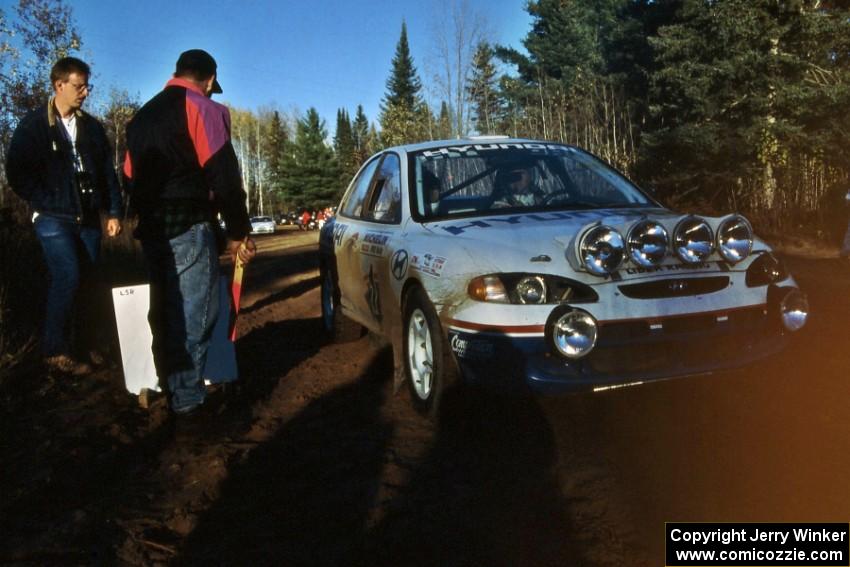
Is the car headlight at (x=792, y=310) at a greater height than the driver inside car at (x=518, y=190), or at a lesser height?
lesser

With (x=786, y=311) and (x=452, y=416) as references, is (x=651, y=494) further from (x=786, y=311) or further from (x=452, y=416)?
(x=786, y=311)

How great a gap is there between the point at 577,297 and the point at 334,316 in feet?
10.4

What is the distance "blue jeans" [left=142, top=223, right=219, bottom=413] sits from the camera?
12.1 feet

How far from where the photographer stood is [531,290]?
332cm

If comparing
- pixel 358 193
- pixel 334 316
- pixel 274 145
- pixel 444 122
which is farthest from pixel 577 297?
pixel 274 145

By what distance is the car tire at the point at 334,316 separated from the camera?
6.05m

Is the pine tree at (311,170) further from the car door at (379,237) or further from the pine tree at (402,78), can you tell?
the car door at (379,237)

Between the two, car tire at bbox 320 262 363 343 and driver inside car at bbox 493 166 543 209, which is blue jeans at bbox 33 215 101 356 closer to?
car tire at bbox 320 262 363 343

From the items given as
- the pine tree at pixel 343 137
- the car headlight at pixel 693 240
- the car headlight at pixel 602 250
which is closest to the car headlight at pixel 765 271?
the car headlight at pixel 693 240

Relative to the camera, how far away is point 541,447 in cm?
341

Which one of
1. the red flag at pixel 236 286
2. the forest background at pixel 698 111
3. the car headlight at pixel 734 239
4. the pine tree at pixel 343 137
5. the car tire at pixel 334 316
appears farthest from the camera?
the pine tree at pixel 343 137

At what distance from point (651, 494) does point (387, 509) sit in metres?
1.00

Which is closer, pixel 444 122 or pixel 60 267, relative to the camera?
pixel 60 267

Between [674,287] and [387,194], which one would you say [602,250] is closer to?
[674,287]
